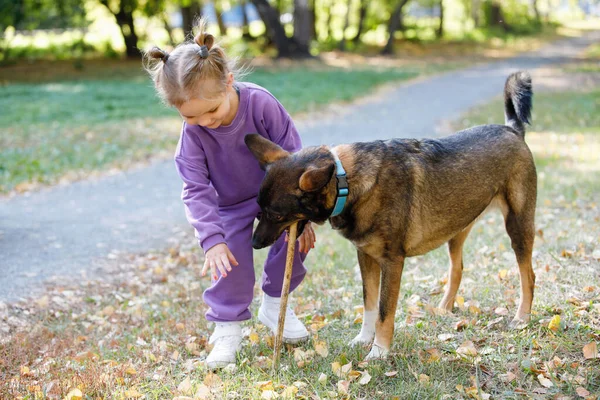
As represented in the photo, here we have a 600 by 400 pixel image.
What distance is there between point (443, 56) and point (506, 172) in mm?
32588

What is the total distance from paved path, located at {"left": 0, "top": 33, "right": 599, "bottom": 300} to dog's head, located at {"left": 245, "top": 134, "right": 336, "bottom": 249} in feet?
10.9

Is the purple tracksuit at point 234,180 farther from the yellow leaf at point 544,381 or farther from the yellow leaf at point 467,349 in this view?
the yellow leaf at point 544,381

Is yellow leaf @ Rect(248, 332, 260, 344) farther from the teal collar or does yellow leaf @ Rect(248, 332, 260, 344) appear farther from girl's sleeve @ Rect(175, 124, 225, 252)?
the teal collar

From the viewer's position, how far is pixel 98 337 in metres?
5.03

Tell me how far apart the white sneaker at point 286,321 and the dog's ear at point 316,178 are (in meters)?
1.35

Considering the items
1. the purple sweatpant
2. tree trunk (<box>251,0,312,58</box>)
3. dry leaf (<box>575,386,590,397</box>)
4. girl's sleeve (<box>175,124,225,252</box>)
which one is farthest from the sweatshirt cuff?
tree trunk (<box>251,0,312,58</box>)

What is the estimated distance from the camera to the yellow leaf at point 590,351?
3762 millimetres

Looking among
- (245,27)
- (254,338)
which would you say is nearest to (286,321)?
(254,338)

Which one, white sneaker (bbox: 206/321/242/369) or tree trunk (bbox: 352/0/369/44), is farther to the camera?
tree trunk (bbox: 352/0/369/44)

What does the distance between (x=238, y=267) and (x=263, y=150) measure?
2.88ft

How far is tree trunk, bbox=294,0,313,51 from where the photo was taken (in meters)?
31.4

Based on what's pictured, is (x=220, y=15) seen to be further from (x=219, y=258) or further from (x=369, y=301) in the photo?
(x=219, y=258)

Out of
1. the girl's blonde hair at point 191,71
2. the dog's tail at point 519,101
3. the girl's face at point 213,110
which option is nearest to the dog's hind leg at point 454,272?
the dog's tail at point 519,101

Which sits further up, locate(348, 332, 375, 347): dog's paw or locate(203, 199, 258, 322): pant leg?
locate(203, 199, 258, 322): pant leg
